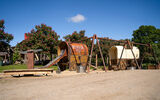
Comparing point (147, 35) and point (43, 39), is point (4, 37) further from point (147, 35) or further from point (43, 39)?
point (147, 35)

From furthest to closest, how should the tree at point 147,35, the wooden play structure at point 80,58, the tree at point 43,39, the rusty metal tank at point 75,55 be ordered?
the tree at point 147,35
the tree at point 43,39
the rusty metal tank at point 75,55
the wooden play structure at point 80,58

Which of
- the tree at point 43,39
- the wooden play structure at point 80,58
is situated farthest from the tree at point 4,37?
the wooden play structure at point 80,58

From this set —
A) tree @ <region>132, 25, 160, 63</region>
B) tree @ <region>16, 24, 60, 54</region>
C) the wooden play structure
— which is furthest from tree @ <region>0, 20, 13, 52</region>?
tree @ <region>132, 25, 160, 63</region>

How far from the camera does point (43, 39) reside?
28969 mm

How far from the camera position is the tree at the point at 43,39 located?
28078 millimetres

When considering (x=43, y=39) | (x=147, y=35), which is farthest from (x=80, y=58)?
(x=147, y=35)

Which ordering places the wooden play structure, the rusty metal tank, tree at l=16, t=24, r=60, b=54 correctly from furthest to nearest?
1. tree at l=16, t=24, r=60, b=54
2. the rusty metal tank
3. the wooden play structure

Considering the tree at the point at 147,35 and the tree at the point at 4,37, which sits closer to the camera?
the tree at the point at 4,37

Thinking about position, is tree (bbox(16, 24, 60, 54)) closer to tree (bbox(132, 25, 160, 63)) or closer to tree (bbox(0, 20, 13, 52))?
tree (bbox(0, 20, 13, 52))

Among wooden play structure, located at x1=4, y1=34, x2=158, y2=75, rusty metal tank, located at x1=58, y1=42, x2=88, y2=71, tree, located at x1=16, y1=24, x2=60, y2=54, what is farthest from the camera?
tree, located at x1=16, y1=24, x2=60, y2=54

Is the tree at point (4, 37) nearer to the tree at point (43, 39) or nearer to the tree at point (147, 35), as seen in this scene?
the tree at point (43, 39)

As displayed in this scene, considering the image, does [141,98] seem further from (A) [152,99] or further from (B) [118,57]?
(B) [118,57]

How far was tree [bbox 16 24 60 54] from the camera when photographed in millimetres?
28078

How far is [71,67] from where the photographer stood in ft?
49.7
